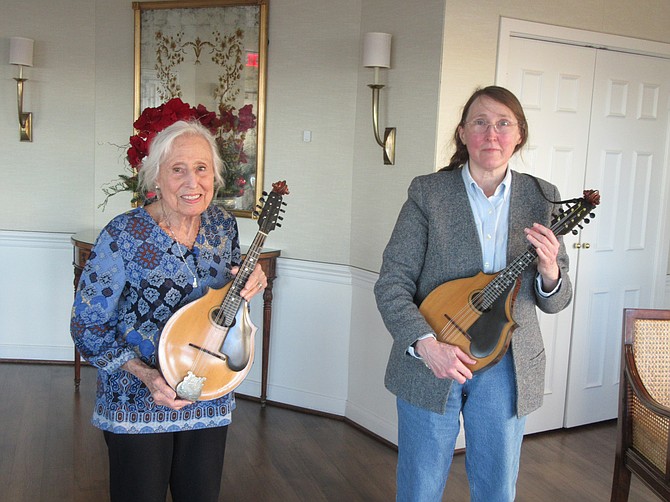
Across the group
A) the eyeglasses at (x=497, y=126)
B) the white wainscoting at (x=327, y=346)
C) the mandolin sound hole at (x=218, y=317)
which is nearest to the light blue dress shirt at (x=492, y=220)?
the eyeglasses at (x=497, y=126)

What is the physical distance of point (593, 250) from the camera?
3619 mm

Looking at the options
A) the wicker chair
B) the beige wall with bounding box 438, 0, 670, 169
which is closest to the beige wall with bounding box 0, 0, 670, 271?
the beige wall with bounding box 438, 0, 670, 169

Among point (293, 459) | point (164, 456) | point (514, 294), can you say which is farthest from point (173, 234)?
point (293, 459)

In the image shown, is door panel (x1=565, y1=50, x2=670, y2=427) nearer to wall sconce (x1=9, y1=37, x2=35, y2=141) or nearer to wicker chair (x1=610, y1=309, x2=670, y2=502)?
wicker chair (x1=610, y1=309, x2=670, y2=502)

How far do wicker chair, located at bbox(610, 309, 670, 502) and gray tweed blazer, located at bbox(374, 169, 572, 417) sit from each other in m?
0.65

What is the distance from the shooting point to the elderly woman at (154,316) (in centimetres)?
171

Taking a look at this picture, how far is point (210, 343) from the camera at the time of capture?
5.72 ft

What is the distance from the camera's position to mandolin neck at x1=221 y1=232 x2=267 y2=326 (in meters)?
1.76

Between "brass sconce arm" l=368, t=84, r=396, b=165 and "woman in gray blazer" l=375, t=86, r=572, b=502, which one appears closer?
"woman in gray blazer" l=375, t=86, r=572, b=502

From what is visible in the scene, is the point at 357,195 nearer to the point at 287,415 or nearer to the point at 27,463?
the point at 287,415

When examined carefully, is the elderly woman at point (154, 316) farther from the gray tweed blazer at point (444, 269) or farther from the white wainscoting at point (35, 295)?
the white wainscoting at point (35, 295)

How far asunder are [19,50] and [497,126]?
335cm

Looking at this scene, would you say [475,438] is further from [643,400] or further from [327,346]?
[327,346]

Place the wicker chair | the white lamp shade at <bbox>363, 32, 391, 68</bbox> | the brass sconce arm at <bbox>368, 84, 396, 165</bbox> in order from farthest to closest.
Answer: the brass sconce arm at <bbox>368, 84, 396, 165</bbox>
the white lamp shade at <bbox>363, 32, 391, 68</bbox>
the wicker chair
